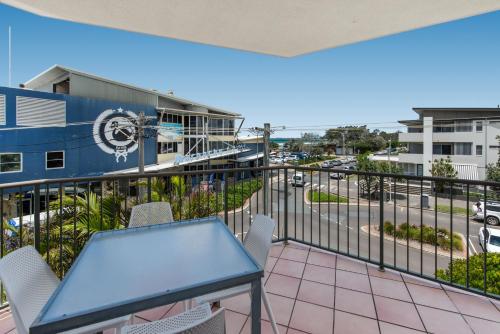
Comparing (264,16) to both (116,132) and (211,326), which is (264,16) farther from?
(116,132)

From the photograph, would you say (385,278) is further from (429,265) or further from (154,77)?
(154,77)

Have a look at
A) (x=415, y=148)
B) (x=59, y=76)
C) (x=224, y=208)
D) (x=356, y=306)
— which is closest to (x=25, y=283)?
(x=224, y=208)

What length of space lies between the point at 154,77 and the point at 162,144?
1066cm

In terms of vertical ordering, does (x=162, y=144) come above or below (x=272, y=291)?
above

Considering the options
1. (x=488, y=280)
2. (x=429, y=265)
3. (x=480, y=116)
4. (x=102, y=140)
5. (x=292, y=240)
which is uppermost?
(x=480, y=116)

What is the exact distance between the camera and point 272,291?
7.41 feet

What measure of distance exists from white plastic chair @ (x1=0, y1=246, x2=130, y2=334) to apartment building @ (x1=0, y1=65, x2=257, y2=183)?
11.3 meters

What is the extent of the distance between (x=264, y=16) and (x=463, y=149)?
25380mm

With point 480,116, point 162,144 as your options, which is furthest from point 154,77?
point 480,116

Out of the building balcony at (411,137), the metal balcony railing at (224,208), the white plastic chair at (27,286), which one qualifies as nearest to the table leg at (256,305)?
the white plastic chair at (27,286)

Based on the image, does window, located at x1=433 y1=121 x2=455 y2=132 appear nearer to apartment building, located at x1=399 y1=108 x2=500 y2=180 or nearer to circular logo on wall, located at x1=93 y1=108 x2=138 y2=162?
apartment building, located at x1=399 y1=108 x2=500 y2=180

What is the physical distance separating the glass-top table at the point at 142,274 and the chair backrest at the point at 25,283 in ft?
0.64

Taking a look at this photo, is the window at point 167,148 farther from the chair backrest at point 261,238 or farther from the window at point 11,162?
the chair backrest at point 261,238

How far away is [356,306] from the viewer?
6.72 feet
